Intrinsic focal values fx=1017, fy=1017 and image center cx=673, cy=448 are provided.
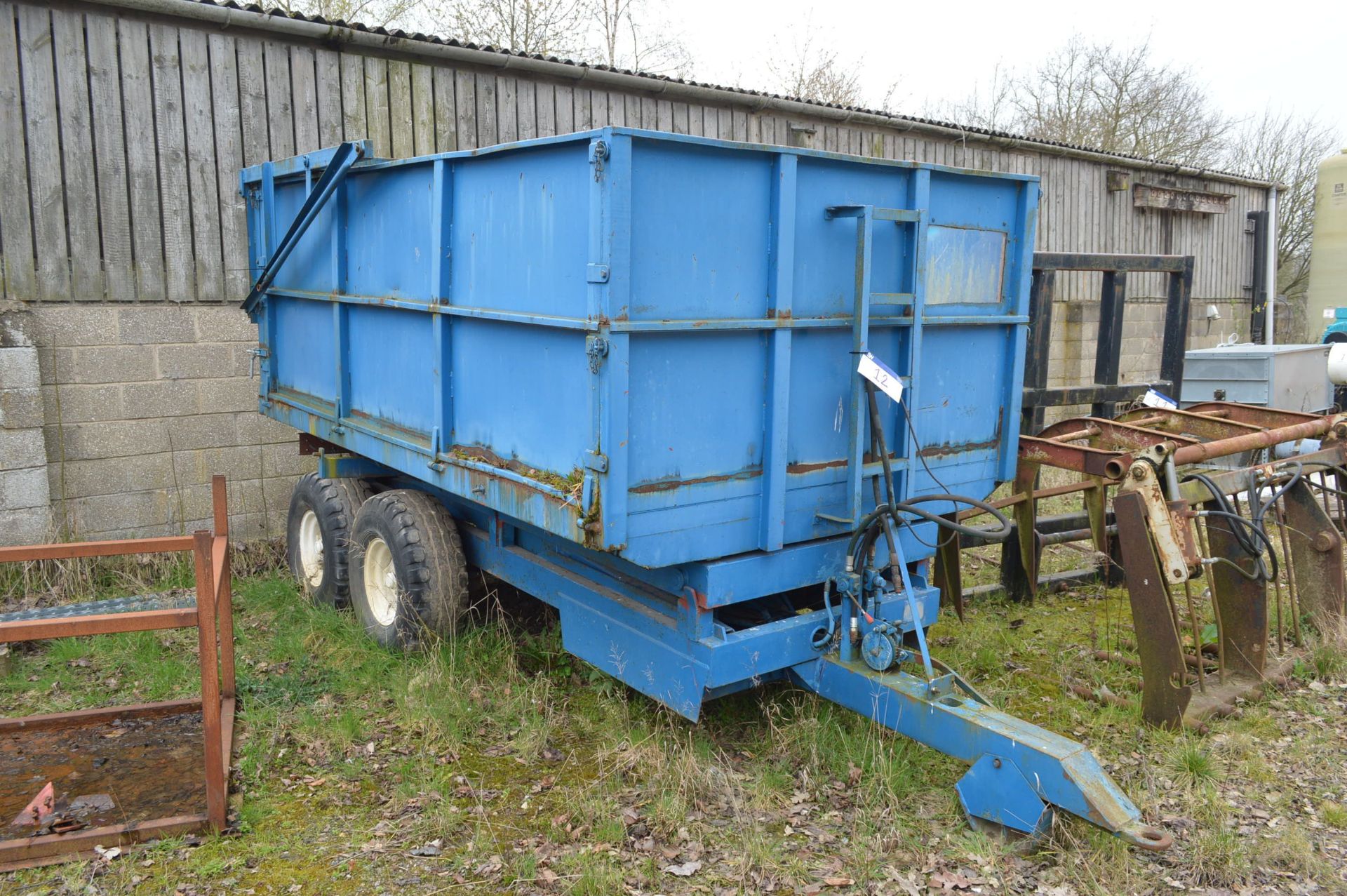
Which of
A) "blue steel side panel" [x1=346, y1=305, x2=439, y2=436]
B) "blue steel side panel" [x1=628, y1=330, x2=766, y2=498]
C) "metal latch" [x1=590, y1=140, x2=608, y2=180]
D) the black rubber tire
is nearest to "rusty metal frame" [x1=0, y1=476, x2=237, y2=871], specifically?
"blue steel side panel" [x1=346, y1=305, x2=439, y2=436]

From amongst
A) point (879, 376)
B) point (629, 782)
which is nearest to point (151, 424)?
point (629, 782)

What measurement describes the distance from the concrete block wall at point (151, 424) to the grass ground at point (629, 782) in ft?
4.44

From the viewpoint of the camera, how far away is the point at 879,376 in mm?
3982

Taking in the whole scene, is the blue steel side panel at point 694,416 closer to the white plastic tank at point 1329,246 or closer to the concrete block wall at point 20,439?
the concrete block wall at point 20,439

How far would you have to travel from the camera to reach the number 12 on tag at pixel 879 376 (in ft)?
13.0

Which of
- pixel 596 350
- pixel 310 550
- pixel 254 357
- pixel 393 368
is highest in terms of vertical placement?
pixel 596 350

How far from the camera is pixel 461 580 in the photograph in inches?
204

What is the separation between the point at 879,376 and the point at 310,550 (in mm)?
4114

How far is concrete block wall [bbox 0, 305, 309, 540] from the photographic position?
6.49 metres

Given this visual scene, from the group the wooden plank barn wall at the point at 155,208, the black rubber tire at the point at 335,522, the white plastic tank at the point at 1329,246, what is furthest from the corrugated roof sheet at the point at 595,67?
the white plastic tank at the point at 1329,246

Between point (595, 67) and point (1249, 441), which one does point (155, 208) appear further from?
point (1249, 441)

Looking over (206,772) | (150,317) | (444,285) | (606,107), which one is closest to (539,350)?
(444,285)

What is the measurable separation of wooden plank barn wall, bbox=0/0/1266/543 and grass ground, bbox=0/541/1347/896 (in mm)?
1525

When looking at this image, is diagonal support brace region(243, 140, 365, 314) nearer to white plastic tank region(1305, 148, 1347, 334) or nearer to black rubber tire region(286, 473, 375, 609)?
black rubber tire region(286, 473, 375, 609)
